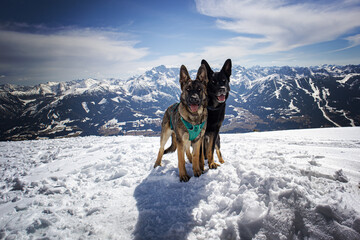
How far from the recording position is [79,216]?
3.07 m

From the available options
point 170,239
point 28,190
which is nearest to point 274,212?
point 170,239

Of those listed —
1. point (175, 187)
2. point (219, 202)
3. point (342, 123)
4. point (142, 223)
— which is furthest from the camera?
point (342, 123)

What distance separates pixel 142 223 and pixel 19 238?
6.38 feet

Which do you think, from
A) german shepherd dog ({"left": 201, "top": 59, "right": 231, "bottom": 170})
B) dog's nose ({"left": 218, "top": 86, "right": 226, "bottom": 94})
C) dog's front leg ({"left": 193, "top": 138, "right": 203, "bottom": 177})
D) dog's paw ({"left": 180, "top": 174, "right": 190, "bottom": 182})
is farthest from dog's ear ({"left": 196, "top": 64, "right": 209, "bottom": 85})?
dog's paw ({"left": 180, "top": 174, "right": 190, "bottom": 182})

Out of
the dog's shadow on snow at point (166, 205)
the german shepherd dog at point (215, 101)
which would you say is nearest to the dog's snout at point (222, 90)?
the german shepherd dog at point (215, 101)

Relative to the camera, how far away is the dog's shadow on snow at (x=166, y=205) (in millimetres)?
2600

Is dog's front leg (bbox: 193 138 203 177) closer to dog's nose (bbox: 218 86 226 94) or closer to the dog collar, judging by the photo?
the dog collar

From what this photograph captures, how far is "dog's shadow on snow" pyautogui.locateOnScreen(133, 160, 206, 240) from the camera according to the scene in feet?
8.53

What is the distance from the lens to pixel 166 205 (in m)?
3.22

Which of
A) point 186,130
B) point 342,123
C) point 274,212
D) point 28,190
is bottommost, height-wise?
point 342,123

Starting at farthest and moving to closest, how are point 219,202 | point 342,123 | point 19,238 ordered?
point 342,123, point 219,202, point 19,238

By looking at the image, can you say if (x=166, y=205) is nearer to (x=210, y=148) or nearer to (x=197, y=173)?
(x=197, y=173)

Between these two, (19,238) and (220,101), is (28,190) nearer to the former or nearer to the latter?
(19,238)

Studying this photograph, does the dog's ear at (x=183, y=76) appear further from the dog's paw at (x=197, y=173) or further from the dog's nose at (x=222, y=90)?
the dog's paw at (x=197, y=173)
